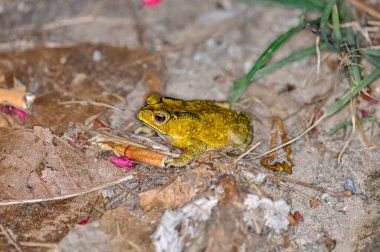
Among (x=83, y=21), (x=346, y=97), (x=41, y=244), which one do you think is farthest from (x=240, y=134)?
(x=83, y=21)

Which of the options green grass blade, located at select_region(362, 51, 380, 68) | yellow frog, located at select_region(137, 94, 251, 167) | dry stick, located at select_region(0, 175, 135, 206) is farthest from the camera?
green grass blade, located at select_region(362, 51, 380, 68)

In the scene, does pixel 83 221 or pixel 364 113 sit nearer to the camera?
pixel 83 221

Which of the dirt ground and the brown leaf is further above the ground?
the dirt ground

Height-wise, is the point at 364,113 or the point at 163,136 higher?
the point at 364,113

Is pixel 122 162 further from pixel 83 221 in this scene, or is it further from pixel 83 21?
pixel 83 21

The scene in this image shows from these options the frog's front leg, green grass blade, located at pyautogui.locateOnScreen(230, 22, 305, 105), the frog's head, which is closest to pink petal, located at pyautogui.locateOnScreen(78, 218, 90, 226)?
the frog's front leg

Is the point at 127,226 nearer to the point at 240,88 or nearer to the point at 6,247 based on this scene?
the point at 6,247

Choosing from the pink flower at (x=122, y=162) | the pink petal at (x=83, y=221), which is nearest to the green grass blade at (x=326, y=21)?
the pink flower at (x=122, y=162)

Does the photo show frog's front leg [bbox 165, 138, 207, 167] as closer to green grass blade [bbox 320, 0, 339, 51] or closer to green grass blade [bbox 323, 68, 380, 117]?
green grass blade [bbox 323, 68, 380, 117]
